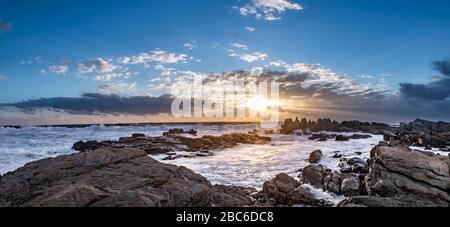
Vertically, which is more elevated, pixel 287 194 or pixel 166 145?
pixel 287 194

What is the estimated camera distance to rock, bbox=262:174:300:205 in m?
14.2

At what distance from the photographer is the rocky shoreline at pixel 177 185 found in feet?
26.2

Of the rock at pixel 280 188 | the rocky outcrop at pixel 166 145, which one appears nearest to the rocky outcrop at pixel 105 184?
the rock at pixel 280 188

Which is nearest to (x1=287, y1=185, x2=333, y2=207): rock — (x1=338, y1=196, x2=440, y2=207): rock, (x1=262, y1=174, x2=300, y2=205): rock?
(x1=262, y1=174, x2=300, y2=205): rock

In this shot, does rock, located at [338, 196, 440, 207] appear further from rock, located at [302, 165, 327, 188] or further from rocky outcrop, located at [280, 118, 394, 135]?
rocky outcrop, located at [280, 118, 394, 135]

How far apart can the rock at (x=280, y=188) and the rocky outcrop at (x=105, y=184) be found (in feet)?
11.8

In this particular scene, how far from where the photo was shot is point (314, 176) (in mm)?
17438

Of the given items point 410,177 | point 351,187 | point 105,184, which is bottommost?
point 351,187

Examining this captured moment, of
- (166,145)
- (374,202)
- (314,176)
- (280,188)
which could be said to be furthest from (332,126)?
(374,202)

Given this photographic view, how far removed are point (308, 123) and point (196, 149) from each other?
7032 centimetres

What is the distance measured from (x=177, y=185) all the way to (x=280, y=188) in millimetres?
6296

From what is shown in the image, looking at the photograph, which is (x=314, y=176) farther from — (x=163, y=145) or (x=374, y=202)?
(x=163, y=145)
